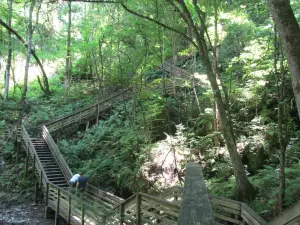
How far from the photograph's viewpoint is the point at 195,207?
1.65 meters

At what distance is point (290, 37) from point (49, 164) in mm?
14445

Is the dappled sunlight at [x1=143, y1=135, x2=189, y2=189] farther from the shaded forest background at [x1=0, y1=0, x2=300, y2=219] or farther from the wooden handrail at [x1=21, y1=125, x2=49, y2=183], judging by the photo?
the wooden handrail at [x1=21, y1=125, x2=49, y2=183]

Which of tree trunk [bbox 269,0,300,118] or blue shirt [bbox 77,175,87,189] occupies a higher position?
tree trunk [bbox 269,0,300,118]

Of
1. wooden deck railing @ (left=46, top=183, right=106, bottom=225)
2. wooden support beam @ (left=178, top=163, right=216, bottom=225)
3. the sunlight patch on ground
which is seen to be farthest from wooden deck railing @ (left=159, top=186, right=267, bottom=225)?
the sunlight patch on ground

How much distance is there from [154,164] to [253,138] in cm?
402

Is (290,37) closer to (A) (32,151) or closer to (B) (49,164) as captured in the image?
(B) (49,164)

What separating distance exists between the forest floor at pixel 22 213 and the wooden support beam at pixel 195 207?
1145 cm

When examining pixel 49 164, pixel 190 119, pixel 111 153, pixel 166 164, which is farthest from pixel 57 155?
pixel 190 119

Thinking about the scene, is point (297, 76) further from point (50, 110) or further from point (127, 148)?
point (50, 110)

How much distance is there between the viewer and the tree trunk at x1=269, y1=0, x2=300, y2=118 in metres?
3.87

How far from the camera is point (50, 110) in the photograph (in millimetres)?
23875

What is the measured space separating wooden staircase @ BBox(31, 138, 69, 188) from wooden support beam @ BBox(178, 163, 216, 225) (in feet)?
42.7

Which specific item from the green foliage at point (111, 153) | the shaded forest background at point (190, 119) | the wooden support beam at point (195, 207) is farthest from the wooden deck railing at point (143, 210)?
the green foliage at point (111, 153)

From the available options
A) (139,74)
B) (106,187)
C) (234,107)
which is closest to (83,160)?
(106,187)
